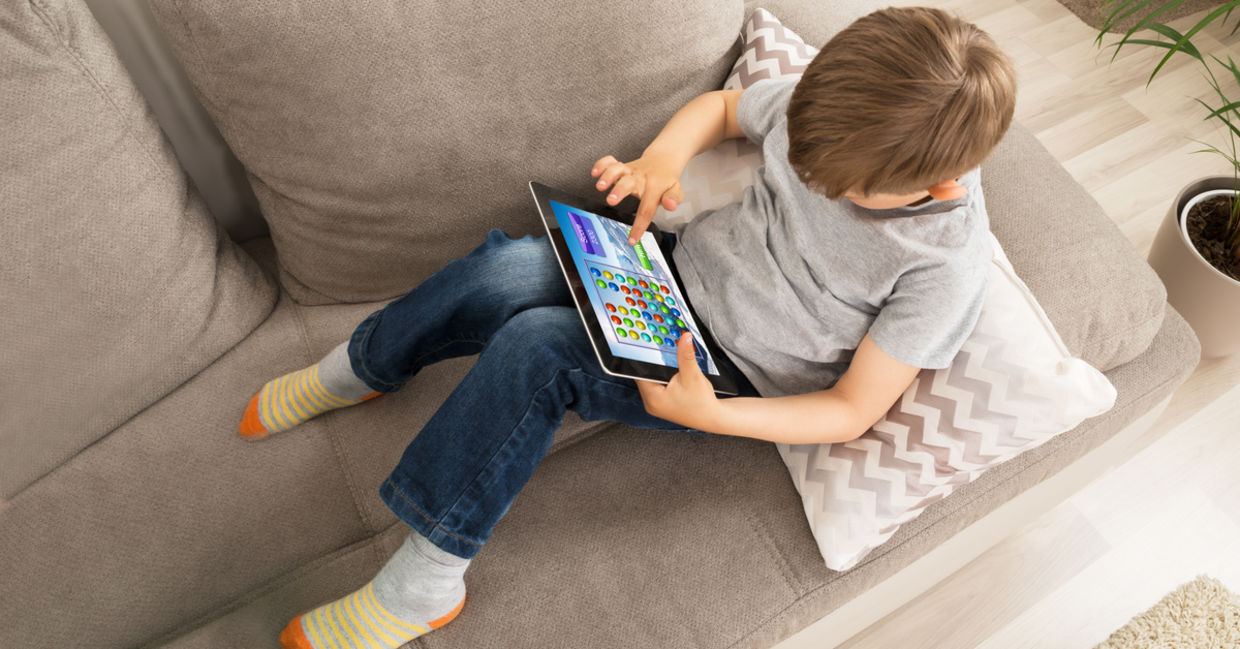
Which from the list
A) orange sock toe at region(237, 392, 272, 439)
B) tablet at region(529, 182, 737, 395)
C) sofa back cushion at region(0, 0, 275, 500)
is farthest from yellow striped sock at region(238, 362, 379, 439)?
tablet at region(529, 182, 737, 395)

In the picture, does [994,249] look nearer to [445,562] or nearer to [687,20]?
[687,20]

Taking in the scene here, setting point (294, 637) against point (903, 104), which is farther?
point (294, 637)

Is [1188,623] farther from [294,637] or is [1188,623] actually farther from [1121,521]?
[294,637]

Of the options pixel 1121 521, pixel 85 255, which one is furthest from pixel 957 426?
pixel 85 255

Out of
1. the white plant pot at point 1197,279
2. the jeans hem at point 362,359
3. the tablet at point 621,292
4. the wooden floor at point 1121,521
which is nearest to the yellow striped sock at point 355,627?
the jeans hem at point 362,359

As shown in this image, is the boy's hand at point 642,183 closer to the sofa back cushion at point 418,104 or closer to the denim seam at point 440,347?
the sofa back cushion at point 418,104

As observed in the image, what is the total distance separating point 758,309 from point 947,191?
246 mm

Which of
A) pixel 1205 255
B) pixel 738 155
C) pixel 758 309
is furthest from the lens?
pixel 1205 255

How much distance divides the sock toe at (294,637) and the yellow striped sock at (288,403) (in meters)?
0.24

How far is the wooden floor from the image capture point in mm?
1226

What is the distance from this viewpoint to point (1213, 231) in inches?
52.5

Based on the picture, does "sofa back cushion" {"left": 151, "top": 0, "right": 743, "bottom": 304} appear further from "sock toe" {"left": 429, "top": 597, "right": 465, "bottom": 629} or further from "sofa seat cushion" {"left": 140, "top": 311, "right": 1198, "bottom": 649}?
"sock toe" {"left": 429, "top": 597, "right": 465, "bottom": 629}

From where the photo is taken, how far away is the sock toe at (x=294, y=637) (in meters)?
0.86

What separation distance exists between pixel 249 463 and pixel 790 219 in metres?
0.72
